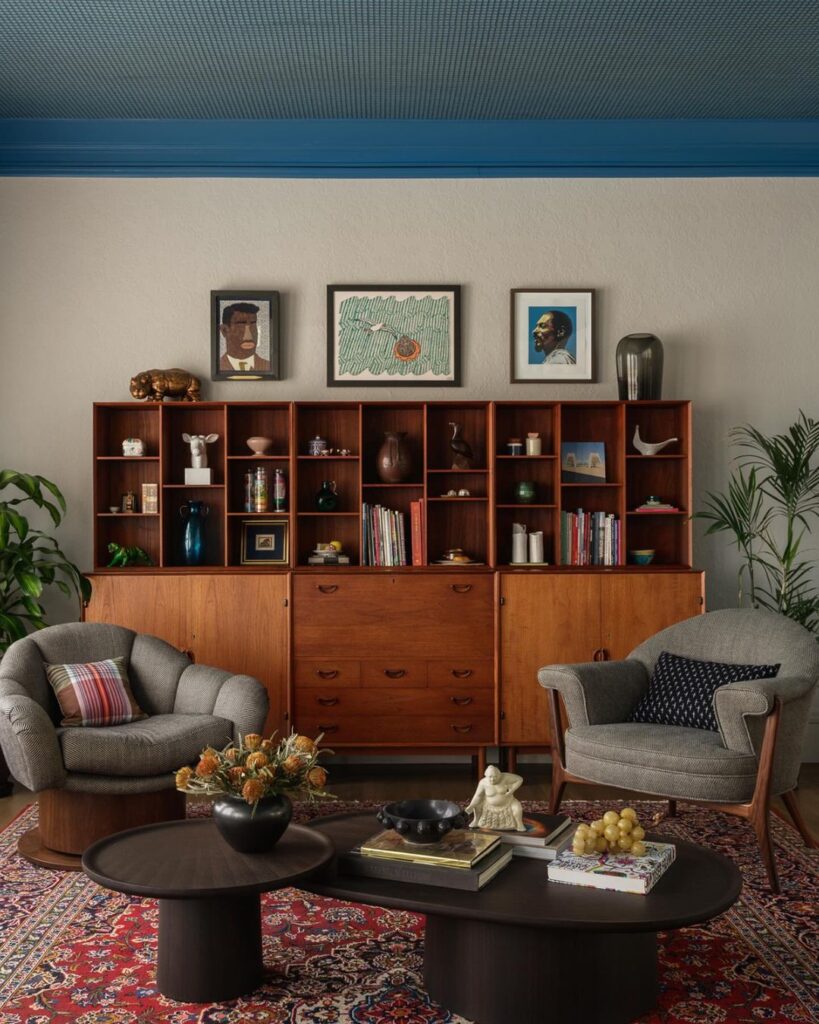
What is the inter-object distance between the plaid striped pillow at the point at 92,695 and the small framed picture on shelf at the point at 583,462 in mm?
2491

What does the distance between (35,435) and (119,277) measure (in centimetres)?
96

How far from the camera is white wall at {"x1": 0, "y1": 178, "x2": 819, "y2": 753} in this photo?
5523 millimetres

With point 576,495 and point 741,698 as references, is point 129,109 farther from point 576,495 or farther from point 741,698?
point 741,698

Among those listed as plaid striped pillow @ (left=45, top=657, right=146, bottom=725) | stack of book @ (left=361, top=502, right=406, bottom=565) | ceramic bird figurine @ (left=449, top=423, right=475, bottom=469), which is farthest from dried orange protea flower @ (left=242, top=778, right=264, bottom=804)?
ceramic bird figurine @ (left=449, top=423, right=475, bottom=469)

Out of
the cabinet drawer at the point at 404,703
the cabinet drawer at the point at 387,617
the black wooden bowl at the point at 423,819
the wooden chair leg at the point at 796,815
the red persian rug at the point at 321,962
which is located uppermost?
the cabinet drawer at the point at 387,617

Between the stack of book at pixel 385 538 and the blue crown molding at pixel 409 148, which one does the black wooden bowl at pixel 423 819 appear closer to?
the stack of book at pixel 385 538

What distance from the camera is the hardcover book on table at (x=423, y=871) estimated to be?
8.85 feet

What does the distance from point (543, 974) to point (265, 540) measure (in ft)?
10.8

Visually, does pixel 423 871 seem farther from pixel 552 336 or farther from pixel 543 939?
pixel 552 336

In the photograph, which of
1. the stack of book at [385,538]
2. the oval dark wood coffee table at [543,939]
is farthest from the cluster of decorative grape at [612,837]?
the stack of book at [385,538]

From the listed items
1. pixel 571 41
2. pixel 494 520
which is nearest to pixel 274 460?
pixel 494 520

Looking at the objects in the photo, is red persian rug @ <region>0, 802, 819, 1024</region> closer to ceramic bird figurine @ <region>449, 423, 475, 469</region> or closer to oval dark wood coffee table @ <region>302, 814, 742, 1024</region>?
oval dark wood coffee table @ <region>302, 814, 742, 1024</region>

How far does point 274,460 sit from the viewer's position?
18.0 feet

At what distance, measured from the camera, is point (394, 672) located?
509 cm
